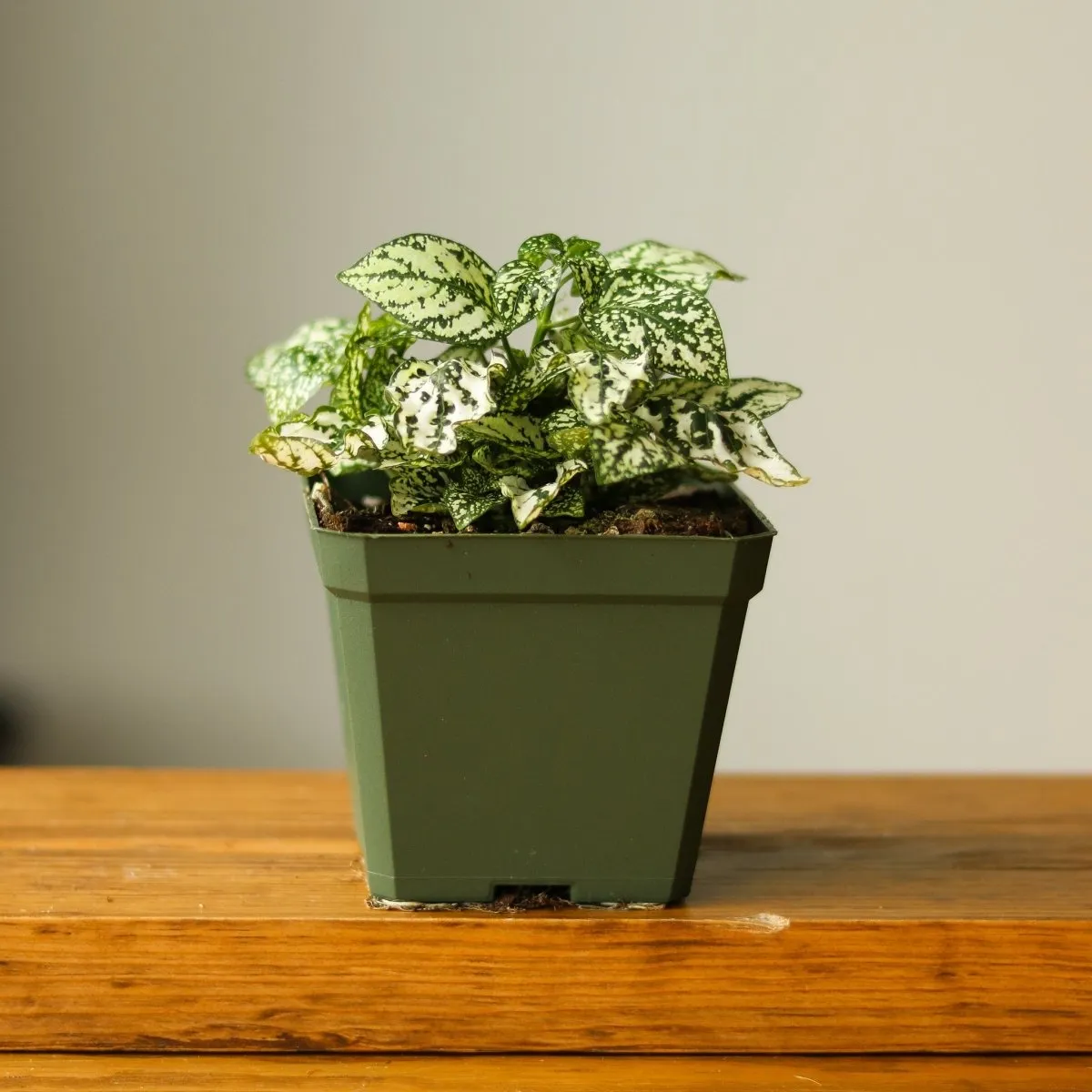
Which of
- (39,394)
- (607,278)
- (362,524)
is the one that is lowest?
(39,394)

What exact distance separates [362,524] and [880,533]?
5.21 ft

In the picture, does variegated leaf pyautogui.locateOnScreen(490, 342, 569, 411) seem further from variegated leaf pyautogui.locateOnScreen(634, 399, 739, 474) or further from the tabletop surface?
the tabletop surface

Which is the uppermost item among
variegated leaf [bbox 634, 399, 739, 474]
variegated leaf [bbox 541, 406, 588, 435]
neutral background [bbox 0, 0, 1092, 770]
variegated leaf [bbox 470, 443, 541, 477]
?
variegated leaf [bbox 541, 406, 588, 435]

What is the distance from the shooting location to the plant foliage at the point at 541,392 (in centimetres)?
81

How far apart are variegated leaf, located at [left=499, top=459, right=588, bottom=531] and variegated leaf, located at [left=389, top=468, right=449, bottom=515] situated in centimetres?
5

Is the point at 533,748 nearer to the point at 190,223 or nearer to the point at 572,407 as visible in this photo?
the point at 572,407

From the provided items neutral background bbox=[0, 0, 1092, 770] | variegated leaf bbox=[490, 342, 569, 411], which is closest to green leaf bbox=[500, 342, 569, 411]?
variegated leaf bbox=[490, 342, 569, 411]

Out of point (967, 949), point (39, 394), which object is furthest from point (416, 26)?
point (967, 949)

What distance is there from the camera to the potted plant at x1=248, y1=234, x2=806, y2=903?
820 mm

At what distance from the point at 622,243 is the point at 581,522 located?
1.46 metres

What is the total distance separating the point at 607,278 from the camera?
870 millimetres

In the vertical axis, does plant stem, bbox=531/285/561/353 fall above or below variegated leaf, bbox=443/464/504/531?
above

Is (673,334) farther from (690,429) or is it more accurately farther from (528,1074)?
(528,1074)

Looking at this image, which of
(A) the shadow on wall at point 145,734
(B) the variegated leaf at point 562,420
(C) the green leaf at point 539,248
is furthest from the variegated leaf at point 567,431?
(A) the shadow on wall at point 145,734
